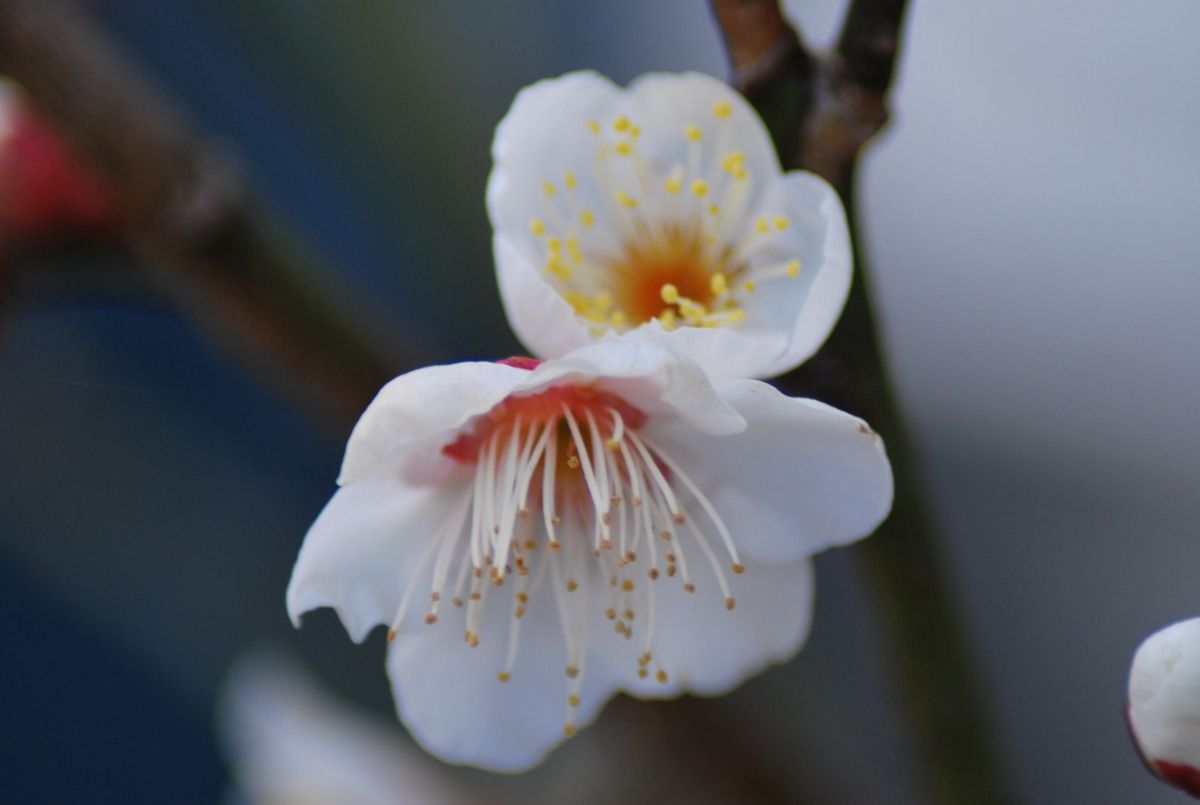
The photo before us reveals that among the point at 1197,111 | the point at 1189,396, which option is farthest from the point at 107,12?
the point at 1189,396

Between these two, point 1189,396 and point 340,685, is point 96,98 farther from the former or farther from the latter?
point 1189,396

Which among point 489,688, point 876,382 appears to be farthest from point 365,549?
point 876,382

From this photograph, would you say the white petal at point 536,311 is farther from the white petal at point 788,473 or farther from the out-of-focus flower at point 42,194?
the out-of-focus flower at point 42,194

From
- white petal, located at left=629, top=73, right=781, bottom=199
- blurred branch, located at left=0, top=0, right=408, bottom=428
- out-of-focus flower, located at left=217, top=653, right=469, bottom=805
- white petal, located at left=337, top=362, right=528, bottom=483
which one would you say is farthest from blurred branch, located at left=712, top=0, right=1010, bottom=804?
out-of-focus flower, located at left=217, top=653, right=469, bottom=805

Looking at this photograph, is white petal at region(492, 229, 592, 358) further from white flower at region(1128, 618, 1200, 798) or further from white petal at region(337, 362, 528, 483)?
white flower at region(1128, 618, 1200, 798)

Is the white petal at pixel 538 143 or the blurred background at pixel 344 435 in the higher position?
the white petal at pixel 538 143

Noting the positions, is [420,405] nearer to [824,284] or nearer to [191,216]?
[824,284]

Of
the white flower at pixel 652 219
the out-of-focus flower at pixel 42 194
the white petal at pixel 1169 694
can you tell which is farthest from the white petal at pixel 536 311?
the out-of-focus flower at pixel 42 194
